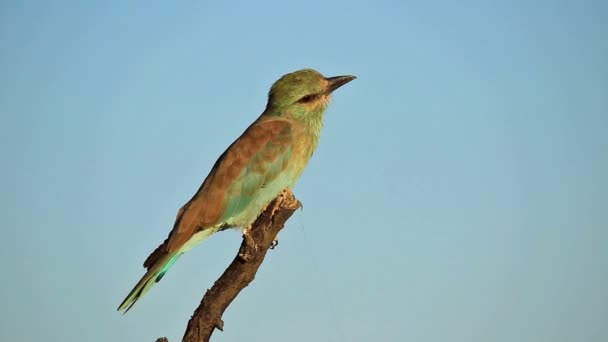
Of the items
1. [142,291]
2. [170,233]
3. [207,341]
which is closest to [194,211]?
[170,233]

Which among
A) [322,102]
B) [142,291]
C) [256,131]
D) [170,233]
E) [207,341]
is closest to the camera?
[207,341]

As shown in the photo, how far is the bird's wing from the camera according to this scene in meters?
5.37

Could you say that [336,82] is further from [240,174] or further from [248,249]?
[248,249]

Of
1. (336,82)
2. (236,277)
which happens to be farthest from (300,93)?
(236,277)

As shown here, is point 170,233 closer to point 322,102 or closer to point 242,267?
point 242,267

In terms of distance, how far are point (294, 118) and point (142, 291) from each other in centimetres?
191

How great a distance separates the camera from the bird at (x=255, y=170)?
5266 mm

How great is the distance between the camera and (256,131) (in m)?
5.64

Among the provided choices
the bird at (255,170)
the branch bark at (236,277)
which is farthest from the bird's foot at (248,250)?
the bird at (255,170)

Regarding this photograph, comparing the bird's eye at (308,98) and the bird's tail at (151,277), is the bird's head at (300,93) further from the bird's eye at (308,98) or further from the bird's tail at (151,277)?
the bird's tail at (151,277)

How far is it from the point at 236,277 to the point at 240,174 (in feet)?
3.64

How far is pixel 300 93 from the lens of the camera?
19.4 ft

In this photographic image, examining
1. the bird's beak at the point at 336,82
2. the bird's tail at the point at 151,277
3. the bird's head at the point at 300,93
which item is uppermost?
the bird's beak at the point at 336,82

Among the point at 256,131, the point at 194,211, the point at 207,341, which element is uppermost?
the point at 256,131
